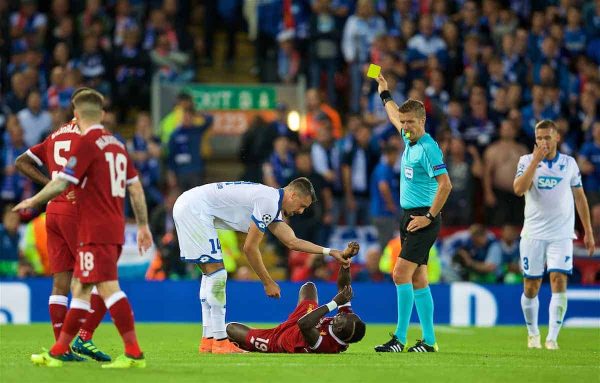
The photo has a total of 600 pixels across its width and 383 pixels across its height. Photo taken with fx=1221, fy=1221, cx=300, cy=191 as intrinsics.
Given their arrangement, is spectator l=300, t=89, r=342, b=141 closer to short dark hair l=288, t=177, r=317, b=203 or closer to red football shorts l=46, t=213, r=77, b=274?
short dark hair l=288, t=177, r=317, b=203

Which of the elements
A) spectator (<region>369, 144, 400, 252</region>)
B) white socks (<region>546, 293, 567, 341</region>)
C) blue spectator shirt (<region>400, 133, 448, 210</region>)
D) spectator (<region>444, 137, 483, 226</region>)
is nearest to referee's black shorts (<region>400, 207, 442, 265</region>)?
blue spectator shirt (<region>400, 133, 448, 210</region>)

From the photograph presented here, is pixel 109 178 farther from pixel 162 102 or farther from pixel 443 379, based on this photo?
pixel 162 102

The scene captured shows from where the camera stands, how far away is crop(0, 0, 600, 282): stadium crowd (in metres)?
19.6

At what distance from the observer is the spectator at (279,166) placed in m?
19.9

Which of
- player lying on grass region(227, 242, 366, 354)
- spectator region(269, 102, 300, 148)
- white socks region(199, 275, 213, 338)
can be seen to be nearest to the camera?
player lying on grass region(227, 242, 366, 354)

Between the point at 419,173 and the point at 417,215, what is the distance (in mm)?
421

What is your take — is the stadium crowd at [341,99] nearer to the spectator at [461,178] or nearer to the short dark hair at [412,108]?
the spectator at [461,178]

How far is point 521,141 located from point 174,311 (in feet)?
21.8

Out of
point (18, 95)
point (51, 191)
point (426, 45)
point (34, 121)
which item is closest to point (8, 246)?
point (34, 121)

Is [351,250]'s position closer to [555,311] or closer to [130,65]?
[555,311]

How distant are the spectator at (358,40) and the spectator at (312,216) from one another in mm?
2902

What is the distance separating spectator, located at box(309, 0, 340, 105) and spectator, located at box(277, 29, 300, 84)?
32 cm

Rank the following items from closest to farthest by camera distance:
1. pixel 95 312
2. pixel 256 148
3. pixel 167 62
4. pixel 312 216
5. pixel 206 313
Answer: pixel 95 312
pixel 206 313
pixel 312 216
pixel 256 148
pixel 167 62

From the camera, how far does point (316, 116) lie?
2092cm
